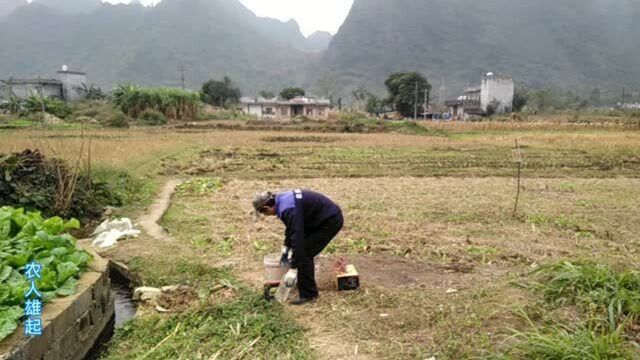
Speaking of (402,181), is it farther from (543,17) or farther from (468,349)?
(543,17)

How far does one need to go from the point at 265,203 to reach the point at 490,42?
153 meters

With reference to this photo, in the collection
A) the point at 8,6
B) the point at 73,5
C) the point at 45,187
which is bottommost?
the point at 45,187

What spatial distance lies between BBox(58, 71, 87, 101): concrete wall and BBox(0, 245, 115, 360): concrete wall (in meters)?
62.3

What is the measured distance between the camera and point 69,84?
203ft

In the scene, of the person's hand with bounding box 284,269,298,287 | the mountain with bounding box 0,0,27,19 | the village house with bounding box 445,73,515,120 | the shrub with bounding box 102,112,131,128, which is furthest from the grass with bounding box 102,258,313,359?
the mountain with bounding box 0,0,27,19

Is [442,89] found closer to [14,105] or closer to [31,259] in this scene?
[14,105]

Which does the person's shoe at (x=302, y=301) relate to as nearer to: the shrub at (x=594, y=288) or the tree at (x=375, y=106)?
the shrub at (x=594, y=288)

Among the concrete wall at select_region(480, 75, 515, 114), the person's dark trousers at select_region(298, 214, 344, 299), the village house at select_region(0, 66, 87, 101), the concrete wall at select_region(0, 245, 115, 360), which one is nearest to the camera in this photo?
the concrete wall at select_region(0, 245, 115, 360)

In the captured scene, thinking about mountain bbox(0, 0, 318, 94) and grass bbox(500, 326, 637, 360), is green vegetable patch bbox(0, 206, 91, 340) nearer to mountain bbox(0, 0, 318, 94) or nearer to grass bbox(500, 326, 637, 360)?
grass bbox(500, 326, 637, 360)

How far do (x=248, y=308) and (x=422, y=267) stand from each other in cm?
249

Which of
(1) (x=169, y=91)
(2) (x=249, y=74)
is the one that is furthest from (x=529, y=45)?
(1) (x=169, y=91)

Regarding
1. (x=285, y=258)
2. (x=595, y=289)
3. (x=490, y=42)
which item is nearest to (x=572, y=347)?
(x=595, y=289)

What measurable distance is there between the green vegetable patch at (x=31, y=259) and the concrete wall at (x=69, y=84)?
61546mm

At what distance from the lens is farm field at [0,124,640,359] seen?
4797 millimetres
